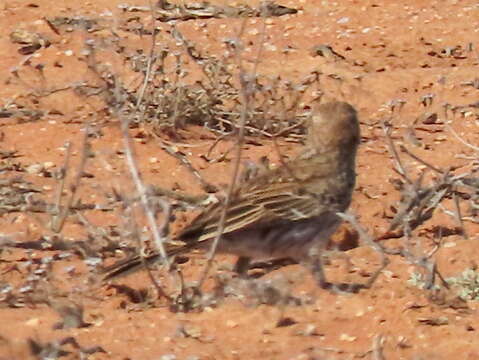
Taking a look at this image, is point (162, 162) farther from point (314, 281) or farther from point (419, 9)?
point (419, 9)

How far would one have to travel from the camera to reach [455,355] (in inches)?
201

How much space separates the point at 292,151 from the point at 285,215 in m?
2.06

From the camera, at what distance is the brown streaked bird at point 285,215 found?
6305 mm

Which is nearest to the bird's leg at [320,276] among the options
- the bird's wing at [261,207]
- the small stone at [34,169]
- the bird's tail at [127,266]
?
the bird's wing at [261,207]

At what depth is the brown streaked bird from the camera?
630 centimetres

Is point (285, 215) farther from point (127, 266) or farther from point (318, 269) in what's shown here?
point (127, 266)

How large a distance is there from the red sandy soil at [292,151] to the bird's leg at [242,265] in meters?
0.12

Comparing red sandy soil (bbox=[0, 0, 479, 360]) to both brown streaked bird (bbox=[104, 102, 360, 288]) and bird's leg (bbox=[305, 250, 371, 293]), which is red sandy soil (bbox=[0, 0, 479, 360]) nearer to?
bird's leg (bbox=[305, 250, 371, 293])

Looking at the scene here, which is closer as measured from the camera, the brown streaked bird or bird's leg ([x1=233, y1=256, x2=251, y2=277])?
the brown streaked bird

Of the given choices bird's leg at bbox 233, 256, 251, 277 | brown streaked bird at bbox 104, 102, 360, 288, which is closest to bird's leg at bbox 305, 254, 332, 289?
brown streaked bird at bbox 104, 102, 360, 288

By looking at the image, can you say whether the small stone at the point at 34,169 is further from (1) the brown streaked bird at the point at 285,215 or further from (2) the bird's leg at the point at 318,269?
(2) the bird's leg at the point at 318,269

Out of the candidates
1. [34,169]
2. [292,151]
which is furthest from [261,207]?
[292,151]

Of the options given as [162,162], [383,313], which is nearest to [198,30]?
[162,162]

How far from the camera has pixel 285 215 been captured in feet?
21.2
